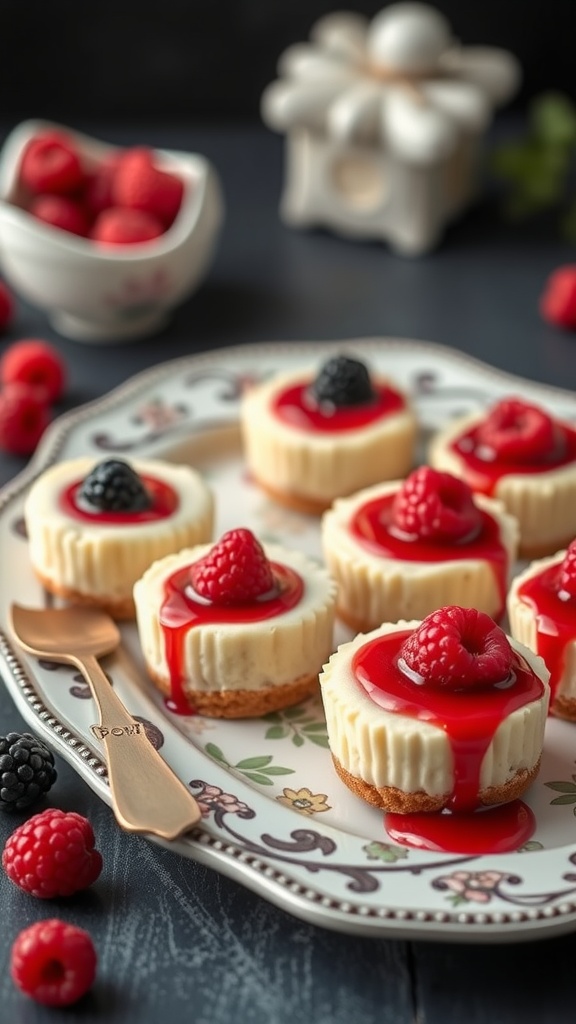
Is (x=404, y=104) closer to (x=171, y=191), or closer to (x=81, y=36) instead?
(x=171, y=191)

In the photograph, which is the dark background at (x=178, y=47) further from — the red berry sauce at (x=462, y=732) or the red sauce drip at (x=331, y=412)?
the red berry sauce at (x=462, y=732)

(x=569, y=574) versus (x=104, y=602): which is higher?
(x=569, y=574)

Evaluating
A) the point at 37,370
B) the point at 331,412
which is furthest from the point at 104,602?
the point at 37,370

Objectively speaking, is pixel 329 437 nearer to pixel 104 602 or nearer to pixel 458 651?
pixel 104 602

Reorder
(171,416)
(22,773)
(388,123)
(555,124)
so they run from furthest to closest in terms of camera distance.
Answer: (555,124) < (388,123) < (171,416) < (22,773)

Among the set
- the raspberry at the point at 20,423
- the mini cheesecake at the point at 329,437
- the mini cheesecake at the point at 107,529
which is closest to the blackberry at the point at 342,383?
the mini cheesecake at the point at 329,437

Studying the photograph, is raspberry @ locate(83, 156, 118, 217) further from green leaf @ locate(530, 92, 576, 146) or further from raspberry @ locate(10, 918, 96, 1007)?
raspberry @ locate(10, 918, 96, 1007)

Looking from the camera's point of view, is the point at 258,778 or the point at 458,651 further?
the point at 258,778

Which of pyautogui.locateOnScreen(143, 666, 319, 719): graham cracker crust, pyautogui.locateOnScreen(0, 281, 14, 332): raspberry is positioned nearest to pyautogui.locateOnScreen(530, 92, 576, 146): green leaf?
pyautogui.locateOnScreen(0, 281, 14, 332): raspberry
